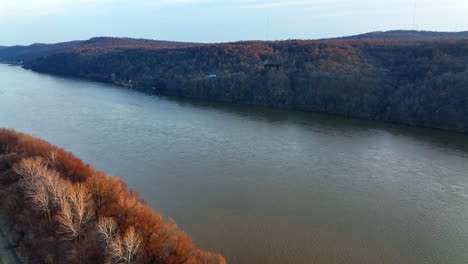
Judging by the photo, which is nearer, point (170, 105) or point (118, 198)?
point (118, 198)

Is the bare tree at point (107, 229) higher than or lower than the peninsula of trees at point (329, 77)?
lower

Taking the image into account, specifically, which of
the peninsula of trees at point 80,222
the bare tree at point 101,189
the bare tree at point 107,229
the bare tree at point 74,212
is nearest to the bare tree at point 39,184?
the peninsula of trees at point 80,222

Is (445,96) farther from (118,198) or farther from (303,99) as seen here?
(118,198)

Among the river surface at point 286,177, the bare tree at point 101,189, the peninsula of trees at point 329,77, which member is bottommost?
the river surface at point 286,177

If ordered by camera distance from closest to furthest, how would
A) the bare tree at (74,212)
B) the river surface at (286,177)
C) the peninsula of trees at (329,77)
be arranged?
the bare tree at (74,212)
the river surface at (286,177)
the peninsula of trees at (329,77)

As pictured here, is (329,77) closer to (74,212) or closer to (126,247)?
(74,212)

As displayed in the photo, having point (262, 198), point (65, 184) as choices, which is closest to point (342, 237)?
point (262, 198)

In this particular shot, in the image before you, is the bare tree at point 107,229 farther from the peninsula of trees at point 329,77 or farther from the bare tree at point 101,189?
the peninsula of trees at point 329,77
